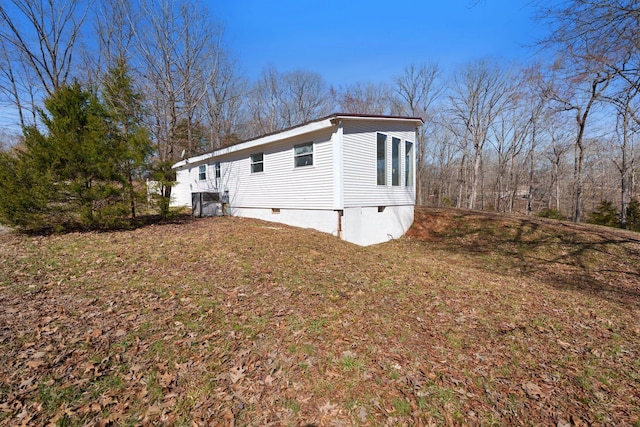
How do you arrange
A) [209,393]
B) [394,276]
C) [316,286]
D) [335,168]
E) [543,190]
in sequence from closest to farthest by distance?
[209,393] < [316,286] < [394,276] < [335,168] < [543,190]

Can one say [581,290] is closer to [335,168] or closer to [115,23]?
[335,168]

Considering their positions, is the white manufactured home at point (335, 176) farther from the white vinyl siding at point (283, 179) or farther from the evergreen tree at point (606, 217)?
the evergreen tree at point (606, 217)

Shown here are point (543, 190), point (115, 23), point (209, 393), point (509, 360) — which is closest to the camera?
point (209, 393)

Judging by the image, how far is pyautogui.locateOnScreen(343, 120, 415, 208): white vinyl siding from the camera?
888 centimetres

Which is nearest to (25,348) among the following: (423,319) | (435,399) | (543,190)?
(435,399)

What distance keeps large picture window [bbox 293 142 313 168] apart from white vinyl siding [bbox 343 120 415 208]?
133cm

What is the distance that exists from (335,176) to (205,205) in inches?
268

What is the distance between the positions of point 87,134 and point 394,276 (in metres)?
8.71

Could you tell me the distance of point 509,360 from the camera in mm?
2969

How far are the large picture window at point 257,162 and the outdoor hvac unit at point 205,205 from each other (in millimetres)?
2469

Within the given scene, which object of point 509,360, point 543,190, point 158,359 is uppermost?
point 543,190

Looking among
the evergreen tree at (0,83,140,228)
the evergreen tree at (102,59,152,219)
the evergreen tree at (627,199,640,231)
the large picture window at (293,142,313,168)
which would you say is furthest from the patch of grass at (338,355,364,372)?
the evergreen tree at (627,199,640,231)

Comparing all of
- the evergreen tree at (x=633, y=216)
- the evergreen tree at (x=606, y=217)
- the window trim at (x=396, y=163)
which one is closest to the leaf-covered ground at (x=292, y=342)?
the window trim at (x=396, y=163)

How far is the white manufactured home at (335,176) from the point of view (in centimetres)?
884
